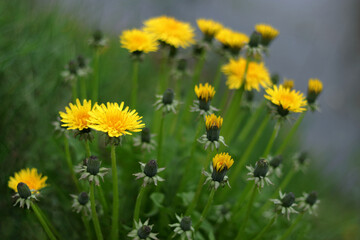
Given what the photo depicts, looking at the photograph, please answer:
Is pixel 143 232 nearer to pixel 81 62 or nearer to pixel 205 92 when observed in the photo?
pixel 205 92

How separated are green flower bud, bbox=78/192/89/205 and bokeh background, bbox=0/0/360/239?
0.51 meters

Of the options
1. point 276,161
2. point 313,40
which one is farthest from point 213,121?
point 313,40

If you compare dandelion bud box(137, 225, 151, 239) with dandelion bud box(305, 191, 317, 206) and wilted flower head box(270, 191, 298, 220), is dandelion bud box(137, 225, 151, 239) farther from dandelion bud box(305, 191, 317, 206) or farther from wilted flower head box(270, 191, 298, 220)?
dandelion bud box(305, 191, 317, 206)

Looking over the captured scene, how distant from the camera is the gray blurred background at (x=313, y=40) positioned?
4555mm

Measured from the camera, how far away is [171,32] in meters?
1.90

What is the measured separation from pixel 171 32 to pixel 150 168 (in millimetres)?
815

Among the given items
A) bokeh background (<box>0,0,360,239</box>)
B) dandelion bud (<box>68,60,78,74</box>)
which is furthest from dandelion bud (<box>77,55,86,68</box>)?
bokeh background (<box>0,0,360,239</box>)

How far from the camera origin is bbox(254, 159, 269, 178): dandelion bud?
1404 mm

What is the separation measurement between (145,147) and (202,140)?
0.32 meters

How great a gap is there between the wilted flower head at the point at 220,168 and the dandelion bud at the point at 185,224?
0.15 metres

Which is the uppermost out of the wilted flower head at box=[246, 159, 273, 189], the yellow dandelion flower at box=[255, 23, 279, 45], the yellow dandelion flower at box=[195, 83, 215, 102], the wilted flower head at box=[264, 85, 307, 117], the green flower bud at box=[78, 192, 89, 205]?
the yellow dandelion flower at box=[255, 23, 279, 45]

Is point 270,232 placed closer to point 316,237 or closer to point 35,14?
point 316,237

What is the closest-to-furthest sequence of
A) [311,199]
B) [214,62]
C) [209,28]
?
[311,199]
[209,28]
[214,62]

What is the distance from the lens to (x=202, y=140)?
1.46m
